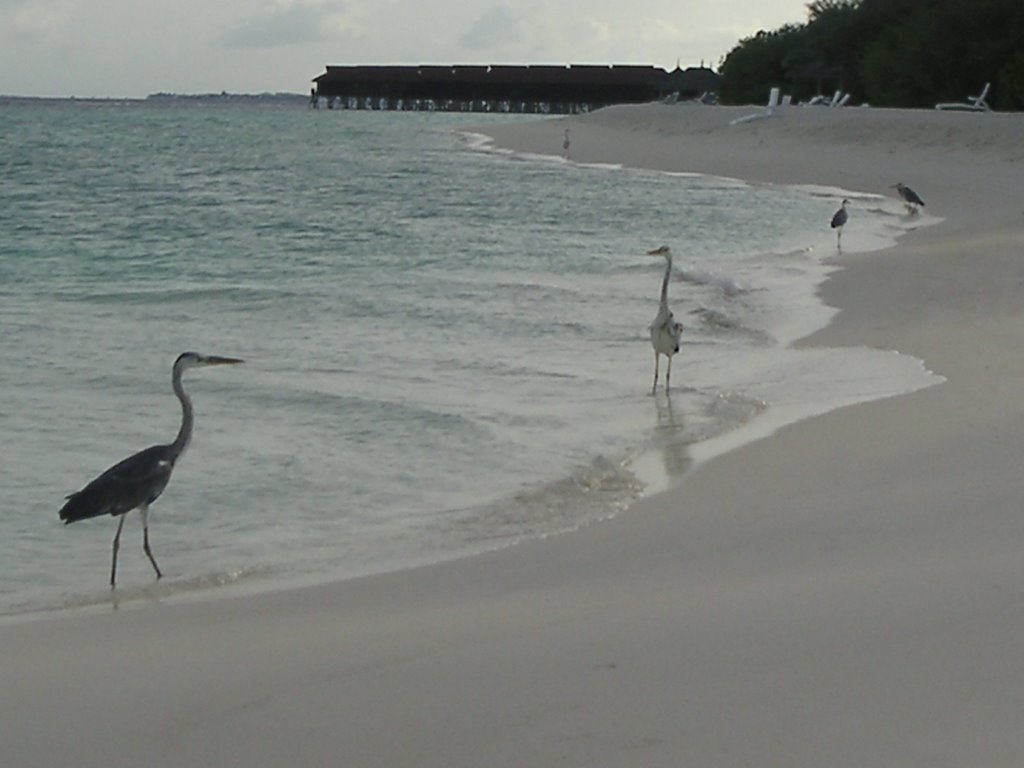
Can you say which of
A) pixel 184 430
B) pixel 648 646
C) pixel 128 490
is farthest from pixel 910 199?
pixel 648 646

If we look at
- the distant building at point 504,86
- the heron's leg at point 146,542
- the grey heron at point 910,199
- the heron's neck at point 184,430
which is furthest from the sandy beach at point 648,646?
the distant building at point 504,86

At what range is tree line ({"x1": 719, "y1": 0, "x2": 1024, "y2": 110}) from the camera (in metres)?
45.4

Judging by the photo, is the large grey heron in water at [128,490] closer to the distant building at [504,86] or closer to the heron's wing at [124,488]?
the heron's wing at [124,488]

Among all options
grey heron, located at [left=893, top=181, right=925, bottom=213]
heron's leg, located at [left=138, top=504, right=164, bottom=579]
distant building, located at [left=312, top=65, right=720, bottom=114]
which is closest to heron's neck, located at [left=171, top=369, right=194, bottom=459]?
heron's leg, located at [left=138, top=504, right=164, bottom=579]

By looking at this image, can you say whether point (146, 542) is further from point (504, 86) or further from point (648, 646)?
point (504, 86)

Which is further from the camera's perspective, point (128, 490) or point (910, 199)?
Answer: point (910, 199)

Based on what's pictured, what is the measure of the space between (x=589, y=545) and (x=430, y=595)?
933 millimetres

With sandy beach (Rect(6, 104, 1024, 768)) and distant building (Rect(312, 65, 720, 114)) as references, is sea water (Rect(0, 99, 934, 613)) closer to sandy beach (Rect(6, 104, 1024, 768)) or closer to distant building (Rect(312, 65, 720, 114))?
sandy beach (Rect(6, 104, 1024, 768))

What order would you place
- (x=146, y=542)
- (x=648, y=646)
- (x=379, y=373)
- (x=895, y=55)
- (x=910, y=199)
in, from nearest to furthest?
(x=648, y=646), (x=146, y=542), (x=379, y=373), (x=910, y=199), (x=895, y=55)

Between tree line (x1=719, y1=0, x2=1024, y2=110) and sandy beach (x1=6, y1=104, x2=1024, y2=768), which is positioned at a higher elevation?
tree line (x1=719, y1=0, x2=1024, y2=110)

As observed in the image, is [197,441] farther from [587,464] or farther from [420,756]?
[420,756]

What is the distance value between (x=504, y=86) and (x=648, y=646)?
126 meters

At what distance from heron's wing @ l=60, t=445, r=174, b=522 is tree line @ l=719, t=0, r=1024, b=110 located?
1620 inches

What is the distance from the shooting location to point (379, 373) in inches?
431
